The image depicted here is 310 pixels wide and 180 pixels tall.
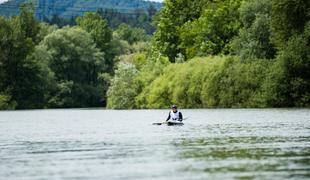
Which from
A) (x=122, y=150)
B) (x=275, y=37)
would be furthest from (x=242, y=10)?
(x=122, y=150)

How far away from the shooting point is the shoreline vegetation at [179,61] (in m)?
87.8

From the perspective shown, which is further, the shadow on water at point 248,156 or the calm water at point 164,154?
the calm water at point 164,154

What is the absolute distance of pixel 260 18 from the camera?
9756 centimetres

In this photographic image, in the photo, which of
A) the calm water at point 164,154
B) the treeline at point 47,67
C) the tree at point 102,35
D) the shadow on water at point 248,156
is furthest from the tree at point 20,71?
the shadow on water at point 248,156

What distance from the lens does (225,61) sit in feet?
322

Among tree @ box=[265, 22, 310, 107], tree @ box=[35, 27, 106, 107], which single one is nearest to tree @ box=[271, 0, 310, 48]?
tree @ box=[265, 22, 310, 107]

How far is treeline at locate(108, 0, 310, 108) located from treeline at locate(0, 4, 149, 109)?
1586 centimetres

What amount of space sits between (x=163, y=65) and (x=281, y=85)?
117 feet

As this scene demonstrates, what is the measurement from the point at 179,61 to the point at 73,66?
43.6 metres

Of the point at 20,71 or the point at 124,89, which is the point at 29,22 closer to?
the point at 20,71

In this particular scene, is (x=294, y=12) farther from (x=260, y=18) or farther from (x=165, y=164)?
(x=165, y=164)

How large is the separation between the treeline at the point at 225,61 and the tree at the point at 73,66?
19.0 meters

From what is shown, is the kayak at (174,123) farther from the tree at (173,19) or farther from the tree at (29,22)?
Result: the tree at (29,22)

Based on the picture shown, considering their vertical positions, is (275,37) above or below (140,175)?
Answer: above
